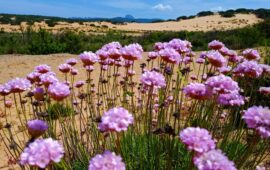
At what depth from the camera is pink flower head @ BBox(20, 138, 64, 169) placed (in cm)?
166

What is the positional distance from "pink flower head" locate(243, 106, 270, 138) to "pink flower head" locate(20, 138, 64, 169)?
0.99m

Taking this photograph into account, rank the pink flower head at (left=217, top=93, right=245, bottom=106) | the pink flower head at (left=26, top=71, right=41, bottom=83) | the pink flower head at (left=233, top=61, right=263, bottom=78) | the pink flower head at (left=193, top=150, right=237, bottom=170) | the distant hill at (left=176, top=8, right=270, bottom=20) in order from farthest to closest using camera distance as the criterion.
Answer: the distant hill at (left=176, top=8, right=270, bottom=20) → the pink flower head at (left=26, top=71, right=41, bottom=83) → the pink flower head at (left=233, top=61, right=263, bottom=78) → the pink flower head at (left=217, top=93, right=245, bottom=106) → the pink flower head at (left=193, top=150, right=237, bottom=170)

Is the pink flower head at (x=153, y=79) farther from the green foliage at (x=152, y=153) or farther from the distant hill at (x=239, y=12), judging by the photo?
the distant hill at (x=239, y=12)

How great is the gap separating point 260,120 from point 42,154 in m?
1.10

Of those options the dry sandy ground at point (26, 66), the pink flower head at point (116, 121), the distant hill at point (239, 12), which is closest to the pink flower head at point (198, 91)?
the pink flower head at point (116, 121)

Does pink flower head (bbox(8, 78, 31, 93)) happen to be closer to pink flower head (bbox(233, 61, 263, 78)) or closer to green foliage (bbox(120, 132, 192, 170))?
green foliage (bbox(120, 132, 192, 170))

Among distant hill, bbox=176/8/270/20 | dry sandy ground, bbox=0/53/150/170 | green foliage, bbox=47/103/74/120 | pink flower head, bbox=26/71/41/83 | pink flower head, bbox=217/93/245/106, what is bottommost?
distant hill, bbox=176/8/270/20

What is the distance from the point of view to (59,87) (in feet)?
8.36

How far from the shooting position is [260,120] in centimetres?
198

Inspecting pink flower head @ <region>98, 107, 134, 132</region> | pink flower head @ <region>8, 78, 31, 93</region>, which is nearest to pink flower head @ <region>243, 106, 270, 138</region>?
pink flower head @ <region>98, 107, 134, 132</region>

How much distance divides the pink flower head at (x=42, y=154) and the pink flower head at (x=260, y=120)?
0.99m

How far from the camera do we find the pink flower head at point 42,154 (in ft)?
5.44

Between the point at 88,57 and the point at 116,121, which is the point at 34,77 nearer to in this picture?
the point at 88,57

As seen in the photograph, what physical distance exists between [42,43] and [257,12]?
57.5 metres
